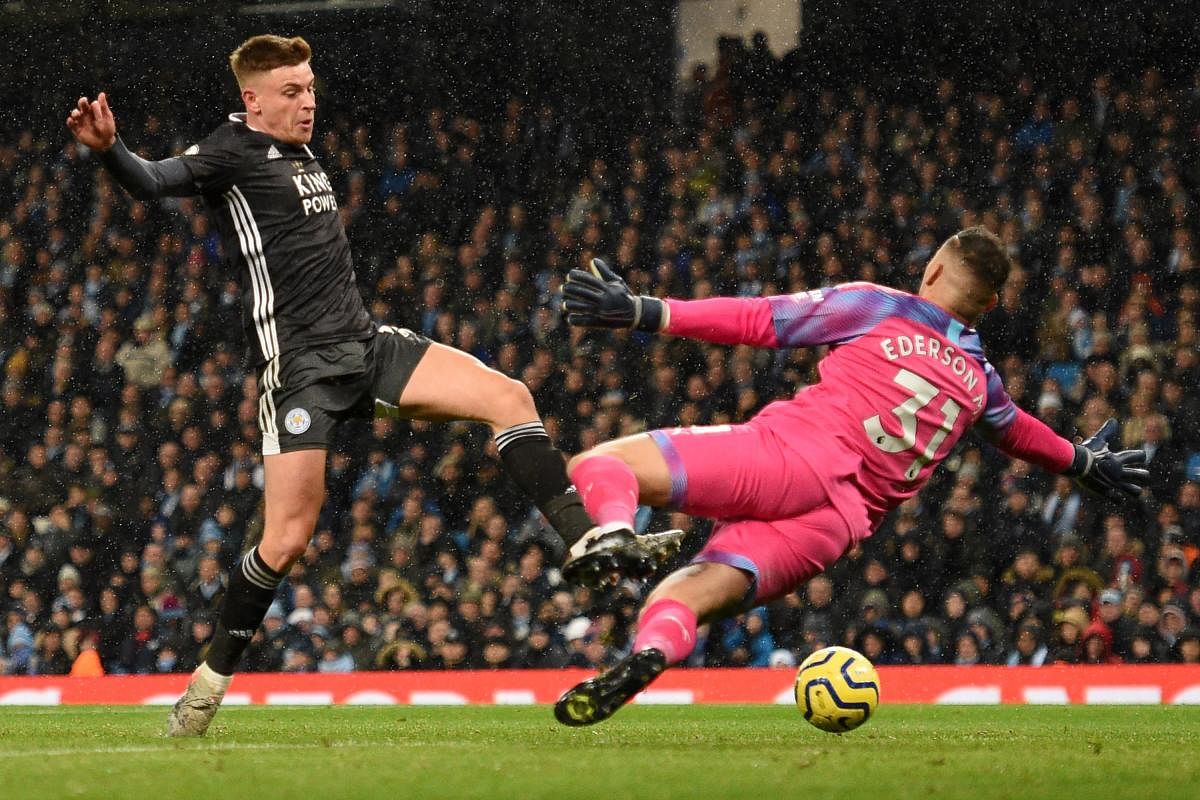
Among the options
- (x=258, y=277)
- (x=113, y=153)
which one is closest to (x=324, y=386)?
(x=258, y=277)

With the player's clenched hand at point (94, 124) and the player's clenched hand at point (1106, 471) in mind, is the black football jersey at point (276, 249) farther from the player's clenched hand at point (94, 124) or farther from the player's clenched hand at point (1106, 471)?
the player's clenched hand at point (1106, 471)

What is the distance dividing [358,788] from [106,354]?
11.6 metres

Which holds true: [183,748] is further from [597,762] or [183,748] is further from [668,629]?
[668,629]

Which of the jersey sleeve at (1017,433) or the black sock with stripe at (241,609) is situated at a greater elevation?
the jersey sleeve at (1017,433)

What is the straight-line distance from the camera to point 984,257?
5.65 metres

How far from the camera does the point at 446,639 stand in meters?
12.2

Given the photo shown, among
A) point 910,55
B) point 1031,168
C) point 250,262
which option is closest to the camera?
point 250,262

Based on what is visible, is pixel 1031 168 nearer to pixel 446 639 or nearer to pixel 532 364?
pixel 532 364

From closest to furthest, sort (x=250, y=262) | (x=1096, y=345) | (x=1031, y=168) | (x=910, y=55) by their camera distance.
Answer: (x=250, y=262) < (x=1096, y=345) < (x=1031, y=168) < (x=910, y=55)

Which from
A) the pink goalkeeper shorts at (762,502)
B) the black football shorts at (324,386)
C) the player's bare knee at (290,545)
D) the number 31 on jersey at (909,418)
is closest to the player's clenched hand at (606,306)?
the pink goalkeeper shorts at (762,502)

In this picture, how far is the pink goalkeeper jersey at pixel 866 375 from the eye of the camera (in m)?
5.40

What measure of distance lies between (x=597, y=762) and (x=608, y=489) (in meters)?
0.82

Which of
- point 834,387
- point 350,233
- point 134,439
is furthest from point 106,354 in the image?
point 834,387

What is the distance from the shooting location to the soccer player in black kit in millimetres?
5914
